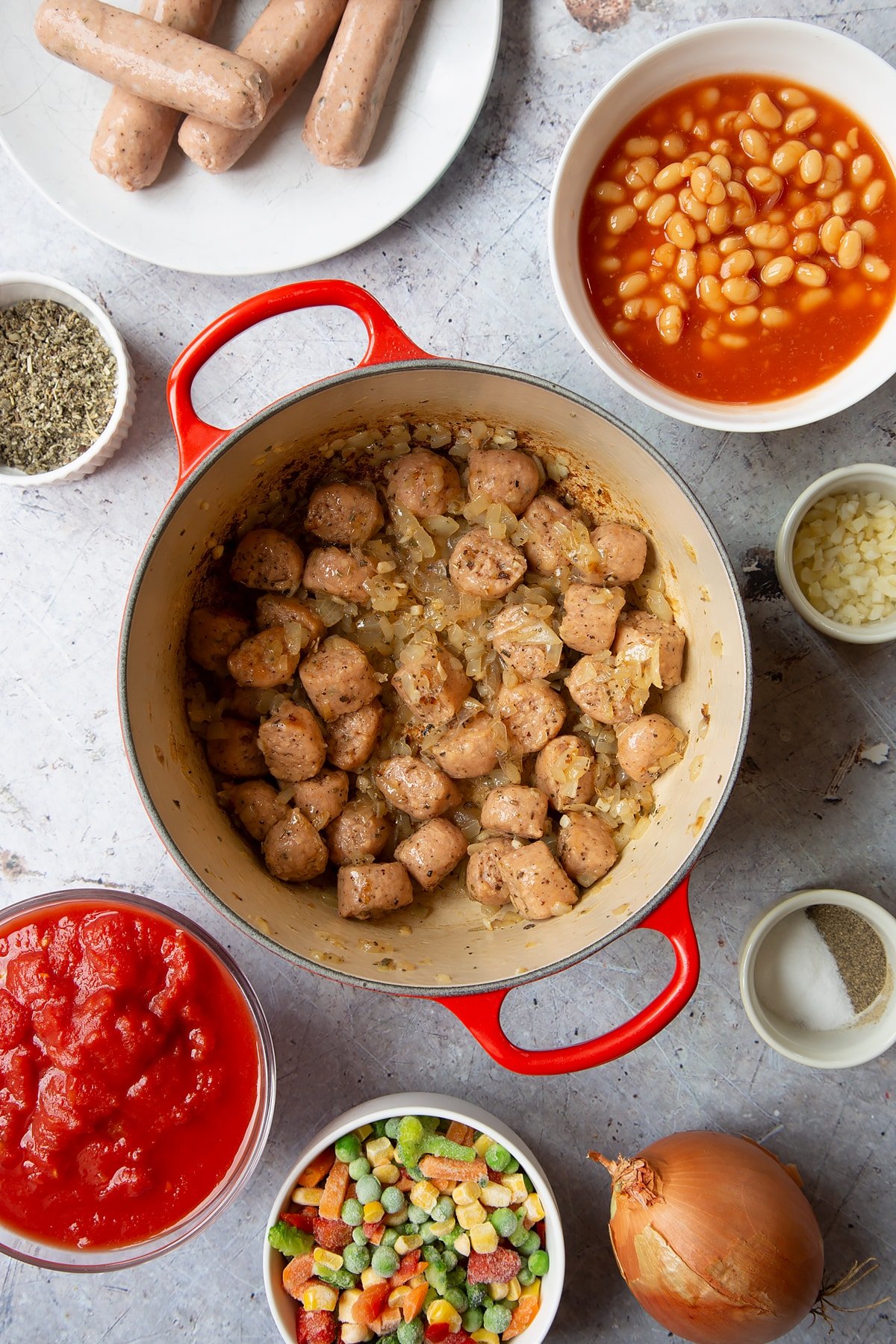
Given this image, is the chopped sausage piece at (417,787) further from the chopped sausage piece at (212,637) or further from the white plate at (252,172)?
the white plate at (252,172)

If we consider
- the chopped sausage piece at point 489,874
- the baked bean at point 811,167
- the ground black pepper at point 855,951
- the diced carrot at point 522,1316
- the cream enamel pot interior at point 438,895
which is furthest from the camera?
the ground black pepper at point 855,951

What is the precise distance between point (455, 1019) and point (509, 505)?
138 cm

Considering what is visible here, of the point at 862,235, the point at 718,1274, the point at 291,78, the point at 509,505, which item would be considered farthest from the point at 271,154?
the point at 718,1274

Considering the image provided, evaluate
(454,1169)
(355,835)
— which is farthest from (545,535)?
(454,1169)

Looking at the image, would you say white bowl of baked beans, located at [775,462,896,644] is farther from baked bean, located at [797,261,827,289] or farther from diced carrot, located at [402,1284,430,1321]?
diced carrot, located at [402,1284,430,1321]

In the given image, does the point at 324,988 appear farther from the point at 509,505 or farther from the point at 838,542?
the point at 838,542

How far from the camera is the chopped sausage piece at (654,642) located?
2.29 meters

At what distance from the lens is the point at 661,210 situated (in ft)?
7.50

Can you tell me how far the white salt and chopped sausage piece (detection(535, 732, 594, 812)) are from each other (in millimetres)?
713

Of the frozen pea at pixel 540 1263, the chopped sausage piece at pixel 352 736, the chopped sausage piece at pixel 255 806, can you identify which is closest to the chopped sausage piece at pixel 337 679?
the chopped sausage piece at pixel 352 736

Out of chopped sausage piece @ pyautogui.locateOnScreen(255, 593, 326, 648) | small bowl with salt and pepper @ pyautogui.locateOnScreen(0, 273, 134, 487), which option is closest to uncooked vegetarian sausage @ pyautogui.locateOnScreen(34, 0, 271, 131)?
small bowl with salt and pepper @ pyautogui.locateOnScreen(0, 273, 134, 487)

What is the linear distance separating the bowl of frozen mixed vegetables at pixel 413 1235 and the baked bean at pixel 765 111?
2.50 m

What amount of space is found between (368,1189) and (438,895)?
0.77 meters

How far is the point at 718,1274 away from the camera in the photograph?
7.64 ft
